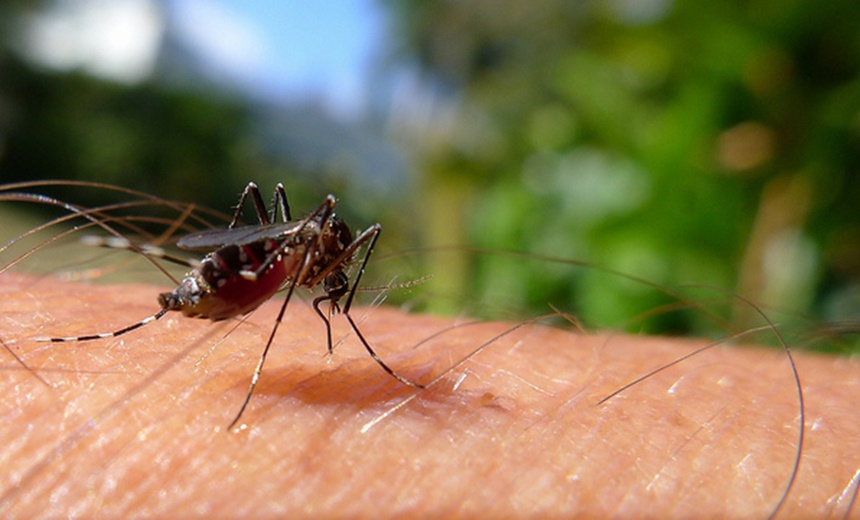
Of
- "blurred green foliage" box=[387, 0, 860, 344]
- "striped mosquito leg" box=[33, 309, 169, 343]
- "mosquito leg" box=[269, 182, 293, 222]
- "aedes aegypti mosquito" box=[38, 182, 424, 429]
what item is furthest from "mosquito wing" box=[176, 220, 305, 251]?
"blurred green foliage" box=[387, 0, 860, 344]

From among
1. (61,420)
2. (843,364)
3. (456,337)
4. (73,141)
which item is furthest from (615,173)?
(73,141)

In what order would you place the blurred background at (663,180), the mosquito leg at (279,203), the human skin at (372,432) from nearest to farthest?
the human skin at (372,432), the mosquito leg at (279,203), the blurred background at (663,180)

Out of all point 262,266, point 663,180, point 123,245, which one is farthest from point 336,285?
point 663,180

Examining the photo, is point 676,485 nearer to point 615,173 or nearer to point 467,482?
point 467,482

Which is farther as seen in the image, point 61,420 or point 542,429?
point 542,429

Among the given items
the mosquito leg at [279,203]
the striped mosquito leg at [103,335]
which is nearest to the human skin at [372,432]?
the striped mosquito leg at [103,335]

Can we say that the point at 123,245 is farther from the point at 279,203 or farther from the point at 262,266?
the point at 279,203

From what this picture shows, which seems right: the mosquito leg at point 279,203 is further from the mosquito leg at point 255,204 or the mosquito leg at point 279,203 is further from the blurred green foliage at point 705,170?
the blurred green foliage at point 705,170
